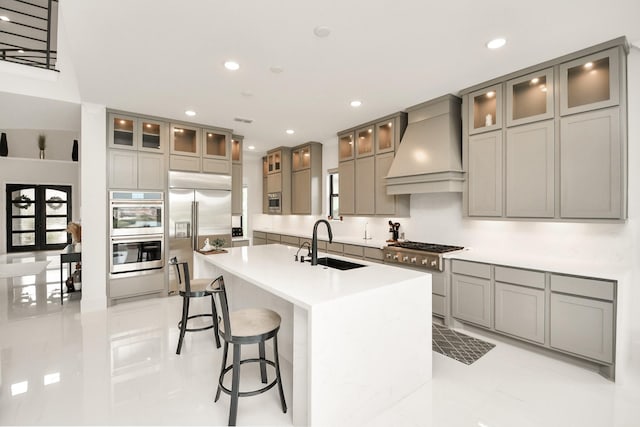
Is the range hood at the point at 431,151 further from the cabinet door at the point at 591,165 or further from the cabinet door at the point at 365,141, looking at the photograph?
the cabinet door at the point at 591,165

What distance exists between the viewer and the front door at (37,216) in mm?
9133

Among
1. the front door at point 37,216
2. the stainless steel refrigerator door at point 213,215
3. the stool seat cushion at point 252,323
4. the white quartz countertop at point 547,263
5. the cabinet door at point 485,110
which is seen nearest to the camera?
the stool seat cushion at point 252,323

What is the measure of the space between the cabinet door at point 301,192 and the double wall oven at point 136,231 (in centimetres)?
280

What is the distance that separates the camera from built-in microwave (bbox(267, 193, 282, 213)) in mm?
7070

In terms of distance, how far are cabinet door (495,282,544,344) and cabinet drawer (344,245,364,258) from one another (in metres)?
2.06

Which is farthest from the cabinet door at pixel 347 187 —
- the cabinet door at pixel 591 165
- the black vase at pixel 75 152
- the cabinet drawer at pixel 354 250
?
the black vase at pixel 75 152

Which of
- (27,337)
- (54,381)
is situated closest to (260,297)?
(54,381)

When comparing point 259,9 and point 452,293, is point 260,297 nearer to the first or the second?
point 452,293

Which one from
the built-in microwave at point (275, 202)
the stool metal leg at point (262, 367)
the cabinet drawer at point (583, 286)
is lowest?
the stool metal leg at point (262, 367)

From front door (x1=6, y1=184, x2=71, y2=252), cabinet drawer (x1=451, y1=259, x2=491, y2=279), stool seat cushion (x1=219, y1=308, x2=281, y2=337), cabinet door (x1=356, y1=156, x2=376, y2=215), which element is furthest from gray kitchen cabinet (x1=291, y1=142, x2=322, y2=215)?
front door (x1=6, y1=184, x2=71, y2=252)

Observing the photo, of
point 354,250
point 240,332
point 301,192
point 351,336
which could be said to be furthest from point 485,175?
point 301,192

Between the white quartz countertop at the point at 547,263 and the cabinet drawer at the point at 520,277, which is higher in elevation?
the white quartz countertop at the point at 547,263

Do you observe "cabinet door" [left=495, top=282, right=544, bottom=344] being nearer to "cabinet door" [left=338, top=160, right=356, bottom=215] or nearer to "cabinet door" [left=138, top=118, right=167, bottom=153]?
"cabinet door" [left=338, top=160, right=356, bottom=215]

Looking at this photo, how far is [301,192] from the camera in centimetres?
664
